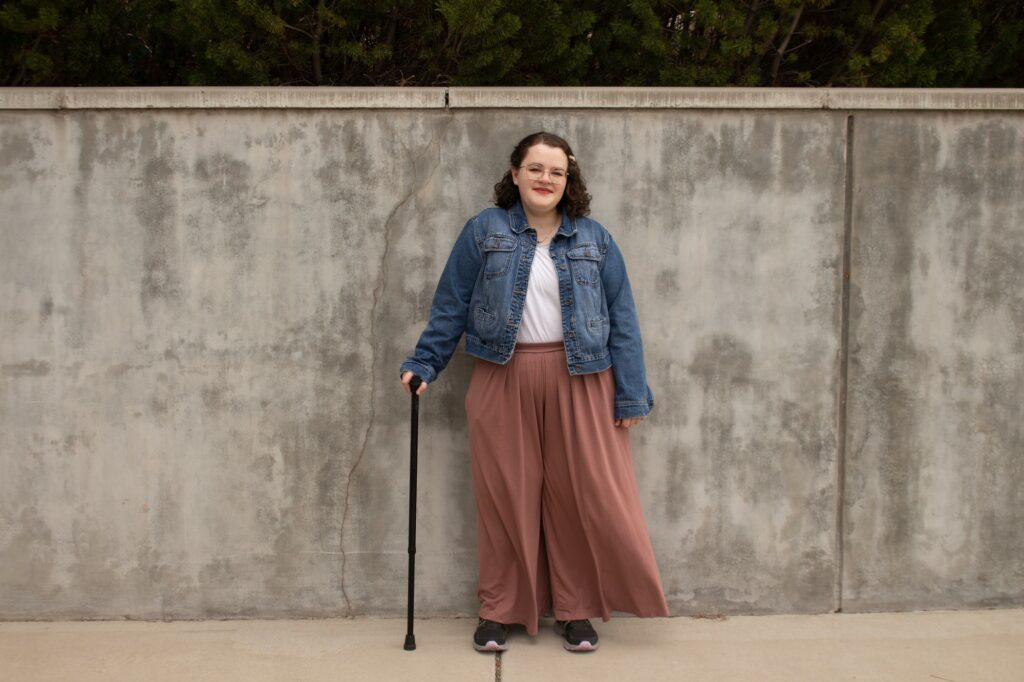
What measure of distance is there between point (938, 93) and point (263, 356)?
9.66 feet

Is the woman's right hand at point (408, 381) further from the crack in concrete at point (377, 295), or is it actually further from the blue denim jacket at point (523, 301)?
the crack in concrete at point (377, 295)

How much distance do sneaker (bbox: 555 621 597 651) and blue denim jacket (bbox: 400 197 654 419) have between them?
0.83m

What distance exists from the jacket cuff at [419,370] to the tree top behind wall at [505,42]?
1.53 meters

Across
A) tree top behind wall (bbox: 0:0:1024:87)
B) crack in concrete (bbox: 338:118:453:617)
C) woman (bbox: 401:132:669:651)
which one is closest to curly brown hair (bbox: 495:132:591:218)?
woman (bbox: 401:132:669:651)

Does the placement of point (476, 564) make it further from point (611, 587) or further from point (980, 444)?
point (980, 444)

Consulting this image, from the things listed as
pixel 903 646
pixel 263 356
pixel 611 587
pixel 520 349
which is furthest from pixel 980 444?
pixel 263 356

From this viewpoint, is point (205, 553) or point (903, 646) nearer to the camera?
point (903, 646)

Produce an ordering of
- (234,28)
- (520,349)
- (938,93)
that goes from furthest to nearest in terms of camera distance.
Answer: (234,28) → (938,93) → (520,349)

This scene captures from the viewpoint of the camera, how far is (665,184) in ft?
13.5

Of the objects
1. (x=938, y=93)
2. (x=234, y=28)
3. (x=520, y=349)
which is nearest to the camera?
(x=520, y=349)

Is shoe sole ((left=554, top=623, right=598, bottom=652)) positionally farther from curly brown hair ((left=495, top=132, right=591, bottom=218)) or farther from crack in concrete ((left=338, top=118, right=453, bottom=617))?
curly brown hair ((left=495, top=132, right=591, bottom=218))

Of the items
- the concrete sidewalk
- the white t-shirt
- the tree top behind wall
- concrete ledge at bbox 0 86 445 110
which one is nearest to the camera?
the concrete sidewalk

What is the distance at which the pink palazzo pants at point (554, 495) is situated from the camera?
3.82 meters

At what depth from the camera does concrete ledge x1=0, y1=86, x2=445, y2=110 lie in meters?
4.02
